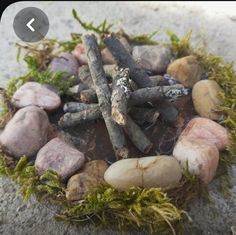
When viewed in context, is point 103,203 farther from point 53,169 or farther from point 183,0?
point 183,0

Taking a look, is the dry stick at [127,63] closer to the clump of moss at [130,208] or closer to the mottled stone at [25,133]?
the mottled stone at [25,133]

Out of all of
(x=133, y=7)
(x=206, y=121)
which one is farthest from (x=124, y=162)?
(x=133, y=7)

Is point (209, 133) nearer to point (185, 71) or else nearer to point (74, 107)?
point (185, 71)

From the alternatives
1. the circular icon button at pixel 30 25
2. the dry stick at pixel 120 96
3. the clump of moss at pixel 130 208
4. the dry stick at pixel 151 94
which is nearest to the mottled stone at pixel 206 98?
the dry stick at pixel 151 94

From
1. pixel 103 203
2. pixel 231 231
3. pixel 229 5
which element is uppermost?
pixel 229 5

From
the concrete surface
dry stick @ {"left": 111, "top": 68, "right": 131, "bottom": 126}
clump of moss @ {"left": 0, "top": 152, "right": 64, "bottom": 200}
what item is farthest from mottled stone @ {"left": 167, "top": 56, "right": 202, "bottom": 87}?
clump of moss @ {"left": 0, "top": 152, "right": 64, "bottom": 200}
